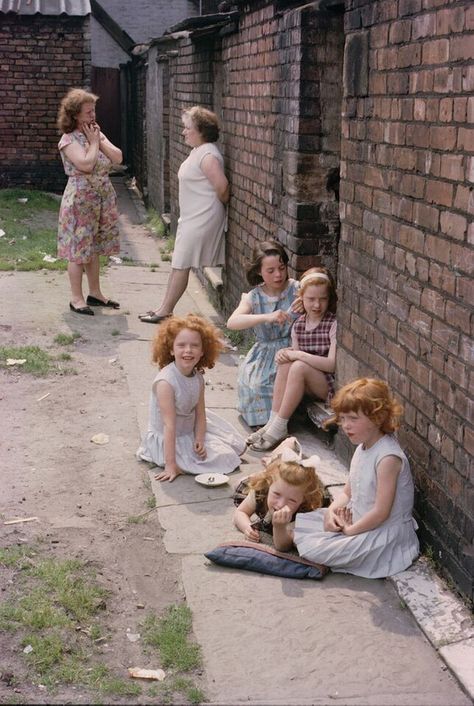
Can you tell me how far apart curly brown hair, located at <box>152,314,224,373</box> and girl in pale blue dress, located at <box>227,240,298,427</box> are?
568 millimetres

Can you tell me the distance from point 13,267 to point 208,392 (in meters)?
4.86

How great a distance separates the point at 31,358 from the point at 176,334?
261 cm

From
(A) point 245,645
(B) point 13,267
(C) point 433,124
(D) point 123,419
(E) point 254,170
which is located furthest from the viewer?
(B) point 13,267

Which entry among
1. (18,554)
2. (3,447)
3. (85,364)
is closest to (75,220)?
(85,364)

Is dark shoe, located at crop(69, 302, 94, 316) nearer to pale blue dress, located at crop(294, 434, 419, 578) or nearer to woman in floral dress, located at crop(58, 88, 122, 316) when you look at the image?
woman in floral dress, located at crop(58, 88, 122, 316)

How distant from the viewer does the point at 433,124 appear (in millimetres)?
3773

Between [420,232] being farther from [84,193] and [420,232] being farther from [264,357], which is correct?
[84,193]

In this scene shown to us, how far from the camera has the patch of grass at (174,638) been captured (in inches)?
135

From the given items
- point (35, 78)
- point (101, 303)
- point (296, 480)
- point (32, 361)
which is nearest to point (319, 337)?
point (296, 480)

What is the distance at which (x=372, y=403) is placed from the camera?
394 centimetres

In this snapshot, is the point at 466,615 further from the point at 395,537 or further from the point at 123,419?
the point at 123,419

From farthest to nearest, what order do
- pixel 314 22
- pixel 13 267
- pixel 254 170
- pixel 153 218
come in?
pixel 153 218
pixel 13 267
pixel 254 170
pixel 314 22

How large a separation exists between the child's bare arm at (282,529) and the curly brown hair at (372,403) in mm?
478

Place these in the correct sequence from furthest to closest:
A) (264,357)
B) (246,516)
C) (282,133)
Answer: (282,133) < (264,357) < (246,516)
